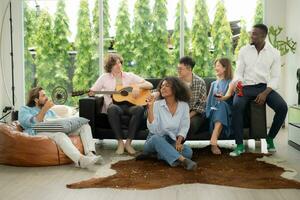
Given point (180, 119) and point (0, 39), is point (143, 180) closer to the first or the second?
point (180, 119)

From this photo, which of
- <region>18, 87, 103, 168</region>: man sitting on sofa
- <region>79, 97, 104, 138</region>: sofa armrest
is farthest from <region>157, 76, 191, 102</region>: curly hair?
<region>79, 97, 104, 138</region>: sofa armrest

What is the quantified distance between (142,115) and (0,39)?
356cm

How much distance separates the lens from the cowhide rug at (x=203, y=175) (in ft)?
10.8

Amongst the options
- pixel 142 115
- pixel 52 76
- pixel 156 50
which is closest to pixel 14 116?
pixel 52 76

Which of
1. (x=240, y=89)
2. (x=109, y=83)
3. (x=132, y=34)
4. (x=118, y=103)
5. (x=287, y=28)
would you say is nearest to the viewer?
(x=240, y=89)

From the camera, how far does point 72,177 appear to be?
3.58 metres

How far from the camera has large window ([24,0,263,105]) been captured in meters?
7.00

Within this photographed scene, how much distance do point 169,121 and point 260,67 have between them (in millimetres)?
1333

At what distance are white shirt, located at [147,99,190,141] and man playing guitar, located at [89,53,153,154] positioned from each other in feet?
2.02

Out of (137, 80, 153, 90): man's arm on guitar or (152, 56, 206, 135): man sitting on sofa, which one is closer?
(152, 56, 206, 135): man sitting on sofa

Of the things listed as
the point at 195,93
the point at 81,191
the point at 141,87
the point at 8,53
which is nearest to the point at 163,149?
the point at 81,191

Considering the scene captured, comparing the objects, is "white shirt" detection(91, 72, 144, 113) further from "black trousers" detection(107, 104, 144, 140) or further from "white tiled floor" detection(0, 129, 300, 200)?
"white tiled floor" detection(0, 129, 300, 200)

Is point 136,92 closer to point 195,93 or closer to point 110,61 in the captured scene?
point 110,61

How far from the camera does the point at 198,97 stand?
15.7 feet
